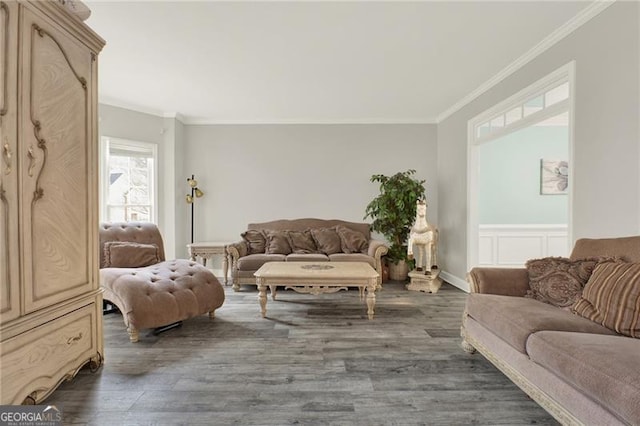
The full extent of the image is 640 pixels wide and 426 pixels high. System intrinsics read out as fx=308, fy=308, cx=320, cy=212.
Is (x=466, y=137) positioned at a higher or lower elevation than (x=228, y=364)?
higher

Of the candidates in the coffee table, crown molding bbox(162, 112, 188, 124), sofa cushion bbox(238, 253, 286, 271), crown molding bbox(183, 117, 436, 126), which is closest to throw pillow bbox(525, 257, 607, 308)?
the coffee table

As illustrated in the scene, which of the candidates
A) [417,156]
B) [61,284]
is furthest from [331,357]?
[417,156]

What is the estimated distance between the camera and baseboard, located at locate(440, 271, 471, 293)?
4.36m

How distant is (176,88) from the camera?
4.07 m

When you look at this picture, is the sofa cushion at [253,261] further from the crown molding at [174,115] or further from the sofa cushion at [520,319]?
the sofa cushion at [520,319]

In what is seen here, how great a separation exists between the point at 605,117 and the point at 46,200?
153 inches

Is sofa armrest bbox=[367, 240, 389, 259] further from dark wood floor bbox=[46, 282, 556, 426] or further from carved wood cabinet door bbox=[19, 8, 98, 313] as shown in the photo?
carved wood cabinet door bbox=[19, 8, 98, 313]

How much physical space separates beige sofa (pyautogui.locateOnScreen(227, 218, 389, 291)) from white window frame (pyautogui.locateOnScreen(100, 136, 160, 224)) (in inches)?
61.8

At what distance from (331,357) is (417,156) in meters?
4.09

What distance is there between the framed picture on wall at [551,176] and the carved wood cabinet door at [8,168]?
6758 millimetres

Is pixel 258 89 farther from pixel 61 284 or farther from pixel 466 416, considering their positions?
pixel 466 416

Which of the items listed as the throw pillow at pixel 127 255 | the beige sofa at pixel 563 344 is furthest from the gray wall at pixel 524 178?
the throw pillow at pixel 127 255

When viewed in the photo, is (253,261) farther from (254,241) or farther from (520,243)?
(520,243)

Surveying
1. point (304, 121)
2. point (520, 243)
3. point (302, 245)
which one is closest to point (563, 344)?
point (302, 245)
